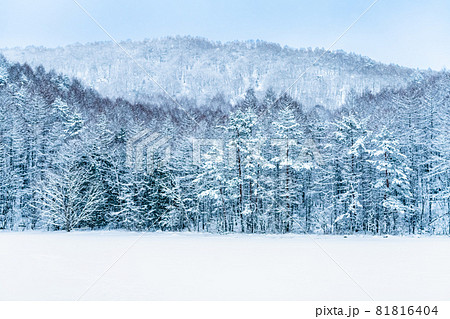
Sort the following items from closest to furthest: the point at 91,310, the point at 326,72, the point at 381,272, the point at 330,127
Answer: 1. the point at 91,310
2. the point at 381,272
3. the point at 330,127
4. the point at 326,72

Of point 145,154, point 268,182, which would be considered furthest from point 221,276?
point 145,154

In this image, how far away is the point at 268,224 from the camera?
31.0 meters

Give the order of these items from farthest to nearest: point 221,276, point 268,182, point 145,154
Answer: point 145,154 → point 268,182 → point 221,276

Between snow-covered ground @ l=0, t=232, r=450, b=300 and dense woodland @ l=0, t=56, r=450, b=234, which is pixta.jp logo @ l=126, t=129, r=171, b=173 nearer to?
dense woodland @ l=0, t=56, r=450, b=234

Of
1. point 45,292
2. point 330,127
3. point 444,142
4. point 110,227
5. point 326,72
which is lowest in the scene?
point 110,227

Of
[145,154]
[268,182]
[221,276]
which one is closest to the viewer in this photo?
[221,276]

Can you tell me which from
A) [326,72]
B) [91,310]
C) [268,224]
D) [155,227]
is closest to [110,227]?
[155,227]

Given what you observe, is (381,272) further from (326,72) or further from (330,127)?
(326,72)

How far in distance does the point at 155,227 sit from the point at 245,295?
2568 centimetres

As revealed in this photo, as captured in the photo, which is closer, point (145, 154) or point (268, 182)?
point (268, 182)

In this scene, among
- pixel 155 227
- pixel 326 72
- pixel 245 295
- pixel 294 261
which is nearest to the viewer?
pixel 245 295

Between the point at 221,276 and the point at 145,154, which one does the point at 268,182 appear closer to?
the point at 145,154

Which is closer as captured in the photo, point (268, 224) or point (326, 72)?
point (268, 224)

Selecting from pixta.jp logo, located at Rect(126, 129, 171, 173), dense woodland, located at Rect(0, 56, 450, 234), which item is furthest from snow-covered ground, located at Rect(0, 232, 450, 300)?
pixta.jp logo, located at Rect(126, 129, 171, 173)
